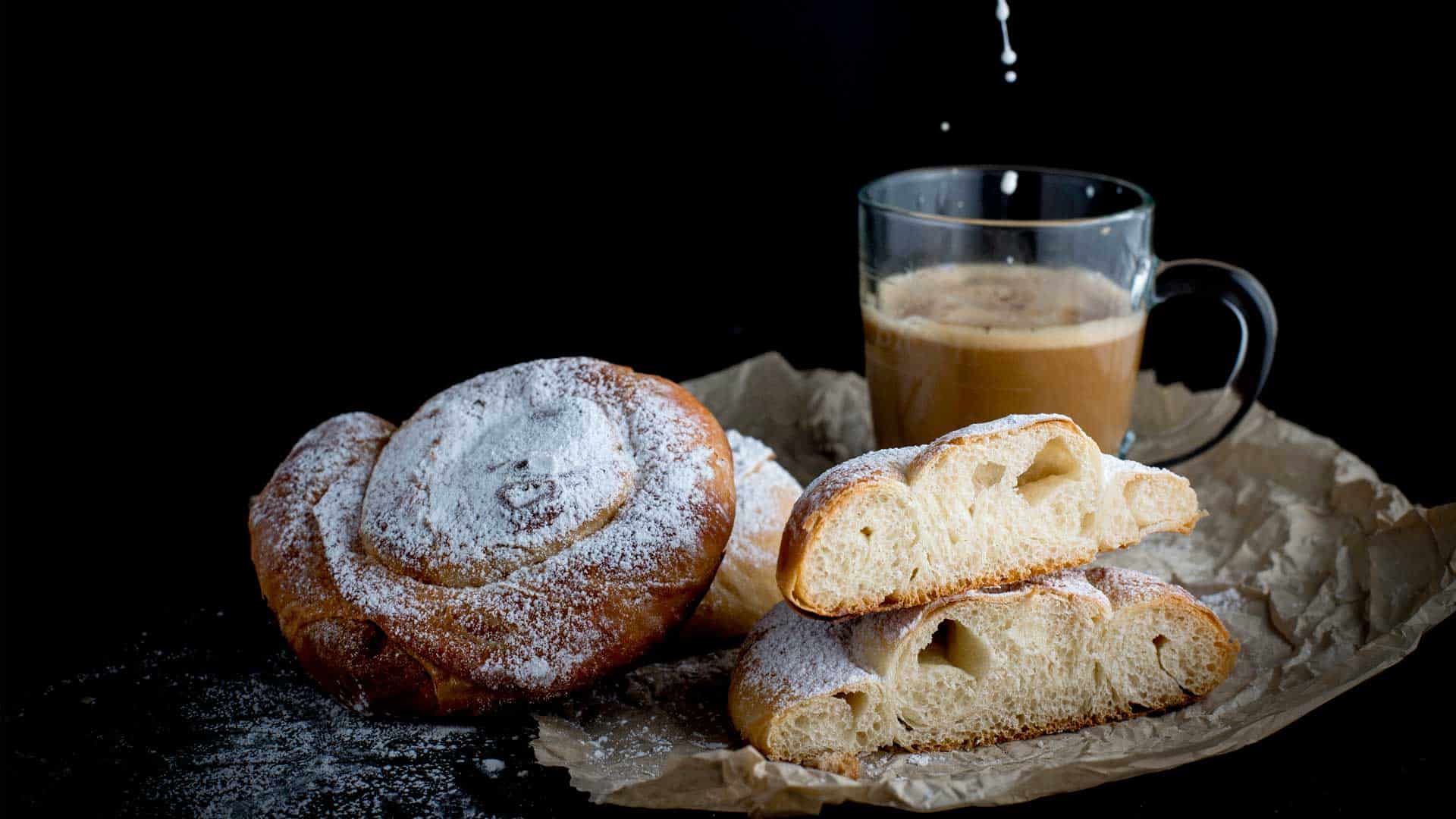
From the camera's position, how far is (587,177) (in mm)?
3352

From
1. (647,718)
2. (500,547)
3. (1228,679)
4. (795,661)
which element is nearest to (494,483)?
(500,547)

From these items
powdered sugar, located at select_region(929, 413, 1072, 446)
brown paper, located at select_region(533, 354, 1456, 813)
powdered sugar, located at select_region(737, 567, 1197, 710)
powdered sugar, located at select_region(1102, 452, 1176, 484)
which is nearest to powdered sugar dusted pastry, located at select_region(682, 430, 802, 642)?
brown paper, located at select_region(533, 354, 1456, 813)

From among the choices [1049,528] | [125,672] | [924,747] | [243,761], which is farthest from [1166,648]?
[125,672]

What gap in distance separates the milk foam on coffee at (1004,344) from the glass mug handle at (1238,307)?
4.1 inches

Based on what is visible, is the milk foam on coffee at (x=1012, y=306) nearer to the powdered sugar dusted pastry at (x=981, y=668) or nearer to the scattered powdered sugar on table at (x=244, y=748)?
the powdered sugar dusted pastry at (x=981, y=668)

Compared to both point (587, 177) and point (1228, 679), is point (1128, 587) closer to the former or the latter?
point (1228, 679)

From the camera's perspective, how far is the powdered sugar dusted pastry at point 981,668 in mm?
1728

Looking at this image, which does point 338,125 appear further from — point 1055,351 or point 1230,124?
point 1230,124

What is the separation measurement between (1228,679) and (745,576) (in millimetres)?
775

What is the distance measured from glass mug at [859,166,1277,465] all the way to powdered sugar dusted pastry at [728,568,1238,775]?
60 cm

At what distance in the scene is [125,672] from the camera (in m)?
2.04

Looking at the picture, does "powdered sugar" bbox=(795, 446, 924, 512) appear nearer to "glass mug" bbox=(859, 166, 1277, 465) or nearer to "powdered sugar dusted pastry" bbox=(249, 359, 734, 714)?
"powdered sugar dusted pastry" bbox=(249, 359, 734, 714)

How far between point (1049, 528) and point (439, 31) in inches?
81.2

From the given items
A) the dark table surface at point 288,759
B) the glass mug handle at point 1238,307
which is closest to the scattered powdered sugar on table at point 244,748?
the dark table surface at point 288,759
